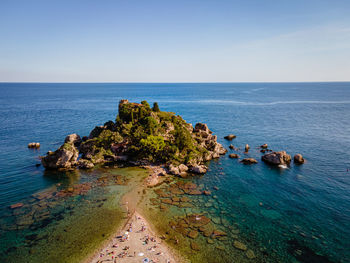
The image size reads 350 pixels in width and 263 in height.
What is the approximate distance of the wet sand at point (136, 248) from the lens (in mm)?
29016

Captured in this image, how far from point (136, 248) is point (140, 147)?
35136 millimetres

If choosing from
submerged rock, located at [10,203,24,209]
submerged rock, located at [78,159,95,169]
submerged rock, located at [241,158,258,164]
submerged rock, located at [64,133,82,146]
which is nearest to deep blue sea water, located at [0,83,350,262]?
submerged rock, located at [10,203,24,209]

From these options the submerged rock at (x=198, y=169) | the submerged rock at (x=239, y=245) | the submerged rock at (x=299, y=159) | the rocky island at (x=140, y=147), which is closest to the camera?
the submerged rock at (x=239, y=245)

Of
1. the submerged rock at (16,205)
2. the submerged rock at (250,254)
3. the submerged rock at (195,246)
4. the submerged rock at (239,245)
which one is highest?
the submerged rock at (16,205)

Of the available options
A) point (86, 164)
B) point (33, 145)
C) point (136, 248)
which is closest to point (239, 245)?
point (136, 248)

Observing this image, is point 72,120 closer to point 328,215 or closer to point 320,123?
point 328,215

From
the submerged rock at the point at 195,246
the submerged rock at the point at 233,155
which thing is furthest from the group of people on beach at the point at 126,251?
the submerged rock at the point at 233,155

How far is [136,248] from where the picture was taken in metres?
31.0

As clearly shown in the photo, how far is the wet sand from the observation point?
95.2 feet

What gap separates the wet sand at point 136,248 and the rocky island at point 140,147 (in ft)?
77.3

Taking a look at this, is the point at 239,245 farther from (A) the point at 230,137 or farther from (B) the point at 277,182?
(A) the point at 230,137

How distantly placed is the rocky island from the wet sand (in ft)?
77.3

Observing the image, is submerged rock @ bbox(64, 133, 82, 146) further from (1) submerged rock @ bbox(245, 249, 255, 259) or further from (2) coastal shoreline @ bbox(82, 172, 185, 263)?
(1) submerged rock @ bbox(245, 249, 255, 259)

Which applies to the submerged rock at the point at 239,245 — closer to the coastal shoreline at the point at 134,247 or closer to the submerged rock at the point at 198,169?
the coastal shoreline at the point at 134,247
